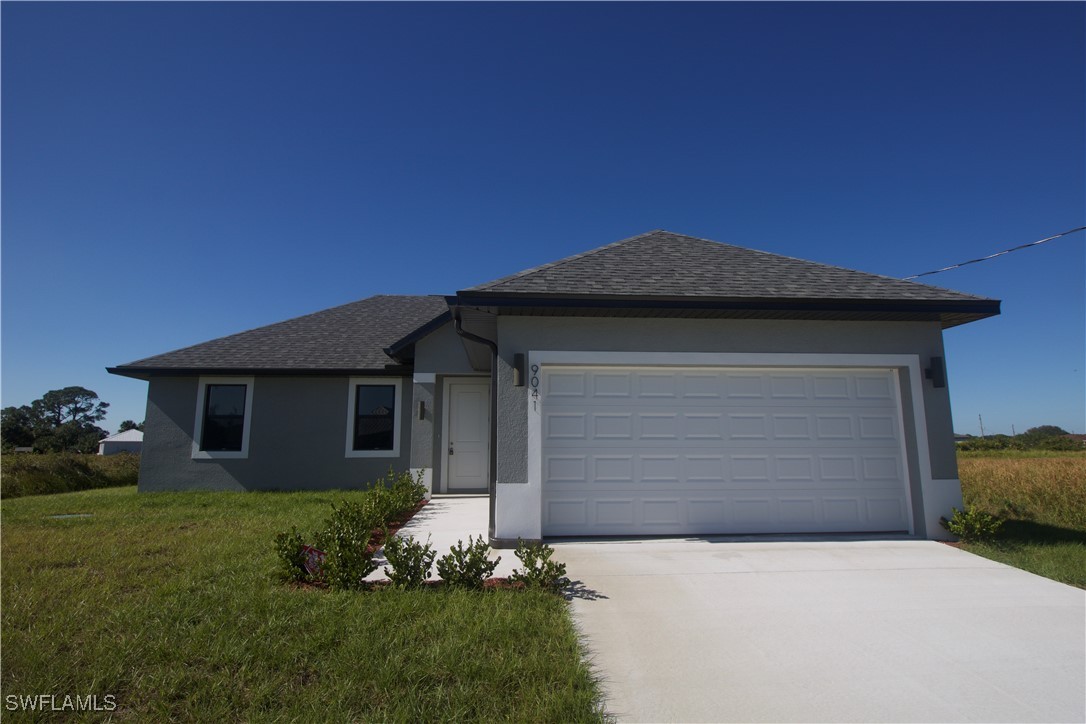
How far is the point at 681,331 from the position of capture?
685 cm

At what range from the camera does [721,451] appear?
6.89m

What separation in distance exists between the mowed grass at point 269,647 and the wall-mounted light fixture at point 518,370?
8.81 feet

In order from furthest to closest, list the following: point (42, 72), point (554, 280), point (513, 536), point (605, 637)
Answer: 1. point (42, 72)
2. point (554, 280)
3. point (513, 536)
4. point (605, 637)

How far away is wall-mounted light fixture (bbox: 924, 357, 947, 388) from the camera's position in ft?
22.5

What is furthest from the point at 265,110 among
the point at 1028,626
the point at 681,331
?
the point at 1028,626

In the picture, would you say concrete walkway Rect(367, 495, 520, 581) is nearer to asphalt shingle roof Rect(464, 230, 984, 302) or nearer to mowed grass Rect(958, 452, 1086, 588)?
asphalt shingle roof Rect(464, 230, 984, 302)

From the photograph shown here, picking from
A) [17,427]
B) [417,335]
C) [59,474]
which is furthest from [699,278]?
[17,427]

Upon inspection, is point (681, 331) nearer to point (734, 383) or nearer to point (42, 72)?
point (734, 383)

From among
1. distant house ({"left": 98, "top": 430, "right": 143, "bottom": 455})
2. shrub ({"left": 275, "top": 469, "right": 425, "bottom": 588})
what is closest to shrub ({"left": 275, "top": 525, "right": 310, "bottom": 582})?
shrub ({"left": 275, "top": 469, "right": 425, "bottom": 588})

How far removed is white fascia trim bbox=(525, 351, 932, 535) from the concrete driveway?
1541 mm

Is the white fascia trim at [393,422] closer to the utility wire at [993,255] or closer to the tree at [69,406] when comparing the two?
the utility wire at [993,255]

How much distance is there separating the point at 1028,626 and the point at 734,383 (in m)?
3.77

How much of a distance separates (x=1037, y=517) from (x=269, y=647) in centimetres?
1083

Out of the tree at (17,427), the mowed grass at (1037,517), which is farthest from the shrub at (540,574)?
Answer: the tree at (17,427)
